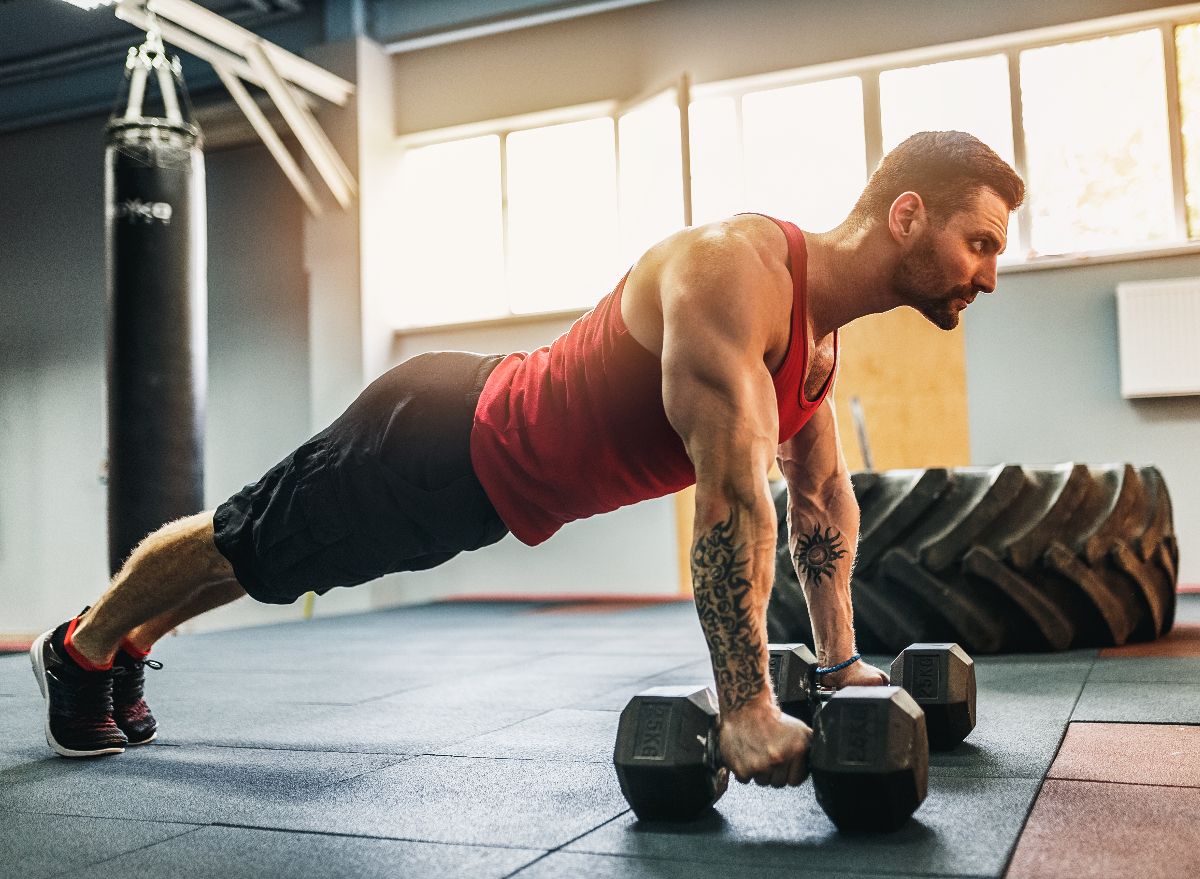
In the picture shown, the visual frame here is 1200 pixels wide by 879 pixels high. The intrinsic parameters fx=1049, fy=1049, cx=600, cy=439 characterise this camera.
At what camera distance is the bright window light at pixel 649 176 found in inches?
228

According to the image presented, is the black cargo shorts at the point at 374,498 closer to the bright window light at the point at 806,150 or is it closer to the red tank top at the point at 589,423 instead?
the red tank top at the point at 589,423

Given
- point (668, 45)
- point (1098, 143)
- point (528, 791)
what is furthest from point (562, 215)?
point (528, 791)

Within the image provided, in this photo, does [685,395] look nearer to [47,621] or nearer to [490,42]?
[490,42]

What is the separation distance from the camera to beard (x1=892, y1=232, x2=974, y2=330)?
1.47 metres

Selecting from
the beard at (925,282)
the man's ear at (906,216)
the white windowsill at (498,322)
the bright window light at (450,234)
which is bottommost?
the beard at (925,282)

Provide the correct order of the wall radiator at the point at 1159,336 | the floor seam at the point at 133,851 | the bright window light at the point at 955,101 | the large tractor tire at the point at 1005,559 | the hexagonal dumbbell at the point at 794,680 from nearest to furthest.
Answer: the floor seam at the point at 133,851 → the hexagonal dumbbell at the point at 794,680 → the large tractor tire at the point at 1005,559 → the wall radiator at the point at 1159,336 → the bright window light at the point at 955,101

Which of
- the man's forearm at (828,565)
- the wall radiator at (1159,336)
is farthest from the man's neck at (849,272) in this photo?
the wall radiator at (1159,336)

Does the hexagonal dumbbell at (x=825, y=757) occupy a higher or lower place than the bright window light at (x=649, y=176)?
lower

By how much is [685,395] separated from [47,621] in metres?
6.92

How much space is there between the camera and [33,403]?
7121 millimetres

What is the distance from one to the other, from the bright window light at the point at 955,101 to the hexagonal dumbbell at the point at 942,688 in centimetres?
411

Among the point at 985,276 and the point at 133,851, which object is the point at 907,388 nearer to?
the point at 985,276

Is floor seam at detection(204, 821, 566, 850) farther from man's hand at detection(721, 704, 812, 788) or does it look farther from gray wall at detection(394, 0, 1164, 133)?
gray wall at detection(394, 0, 1164, 133)

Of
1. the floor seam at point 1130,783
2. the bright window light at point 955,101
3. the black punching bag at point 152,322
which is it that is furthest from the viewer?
the bright window light at point 955,101
